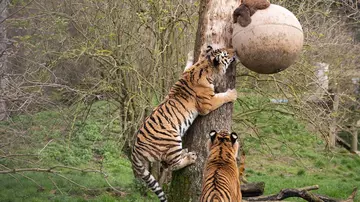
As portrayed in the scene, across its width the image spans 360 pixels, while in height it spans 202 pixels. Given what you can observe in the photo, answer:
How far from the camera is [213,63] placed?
669 cm

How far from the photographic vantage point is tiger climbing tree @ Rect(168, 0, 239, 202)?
268 inches

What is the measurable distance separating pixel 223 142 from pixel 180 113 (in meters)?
0.73

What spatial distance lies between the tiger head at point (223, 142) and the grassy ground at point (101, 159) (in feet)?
9.94

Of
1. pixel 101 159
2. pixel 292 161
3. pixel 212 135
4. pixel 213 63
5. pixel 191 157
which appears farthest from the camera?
pixel 292 161

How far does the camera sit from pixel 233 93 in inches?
267

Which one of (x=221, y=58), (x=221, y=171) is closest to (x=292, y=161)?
(x=221, y=58)

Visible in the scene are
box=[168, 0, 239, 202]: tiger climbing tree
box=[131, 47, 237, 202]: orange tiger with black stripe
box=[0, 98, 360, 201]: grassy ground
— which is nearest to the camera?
box=[131, 47, 237, 202]: orange tiger with black stripe

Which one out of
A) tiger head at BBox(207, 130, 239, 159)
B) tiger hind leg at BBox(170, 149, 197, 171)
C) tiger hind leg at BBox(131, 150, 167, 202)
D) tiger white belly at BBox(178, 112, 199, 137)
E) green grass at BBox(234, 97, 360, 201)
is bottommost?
green grass at BBox(234, 97, 360, 201)

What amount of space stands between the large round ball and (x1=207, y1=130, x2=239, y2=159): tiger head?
0.93 meters

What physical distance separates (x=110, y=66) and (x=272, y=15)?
21.9ft

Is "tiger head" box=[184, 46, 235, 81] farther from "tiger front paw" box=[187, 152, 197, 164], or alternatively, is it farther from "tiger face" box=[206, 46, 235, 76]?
"tiger front paw" box=[187, 152, 197, 164]

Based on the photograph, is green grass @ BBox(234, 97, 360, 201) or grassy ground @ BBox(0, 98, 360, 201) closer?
grassy ground @ BBox(0, 98, 360, 201)

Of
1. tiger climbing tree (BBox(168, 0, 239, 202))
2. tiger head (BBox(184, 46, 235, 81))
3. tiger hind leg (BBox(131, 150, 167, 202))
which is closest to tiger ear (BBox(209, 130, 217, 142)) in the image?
tiger climbing tree (BBox(168, 0, 239, 202))

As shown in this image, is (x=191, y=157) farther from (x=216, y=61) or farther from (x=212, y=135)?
(x=216, y=61)
